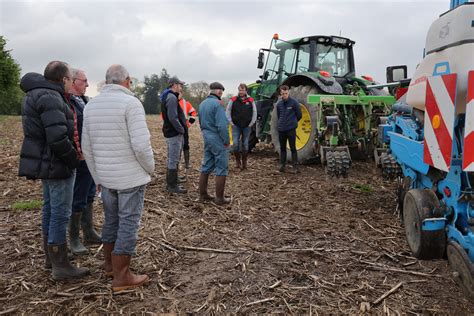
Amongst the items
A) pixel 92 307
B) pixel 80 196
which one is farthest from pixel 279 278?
pixel 80 196

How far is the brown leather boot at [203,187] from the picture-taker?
17.6 ft

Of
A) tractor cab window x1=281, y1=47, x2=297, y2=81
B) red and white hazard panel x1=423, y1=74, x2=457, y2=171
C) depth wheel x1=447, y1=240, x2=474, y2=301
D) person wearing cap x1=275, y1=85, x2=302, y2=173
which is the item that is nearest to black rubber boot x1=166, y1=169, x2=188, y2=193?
person wearing cap x1=275, y1=85, x2=302, y2=173

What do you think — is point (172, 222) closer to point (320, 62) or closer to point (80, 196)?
point (80, 196)

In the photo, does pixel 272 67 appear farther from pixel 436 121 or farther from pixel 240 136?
pixel 436 121

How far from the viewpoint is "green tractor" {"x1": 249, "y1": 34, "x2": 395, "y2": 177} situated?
6773 millimetres

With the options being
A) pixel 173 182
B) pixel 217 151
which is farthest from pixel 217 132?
pixel 173 182

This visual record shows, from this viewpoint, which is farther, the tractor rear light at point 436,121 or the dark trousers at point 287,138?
the dark trousers at point 287,138

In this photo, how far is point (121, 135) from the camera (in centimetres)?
288

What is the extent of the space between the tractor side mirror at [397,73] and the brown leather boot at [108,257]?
3388 millimetres

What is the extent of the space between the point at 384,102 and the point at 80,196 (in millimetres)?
5433

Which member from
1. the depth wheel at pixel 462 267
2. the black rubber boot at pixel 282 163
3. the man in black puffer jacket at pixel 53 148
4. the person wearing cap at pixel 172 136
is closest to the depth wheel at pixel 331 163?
the black rubber boot at pixel 282 163

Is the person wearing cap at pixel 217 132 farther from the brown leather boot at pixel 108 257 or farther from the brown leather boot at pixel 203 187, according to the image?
the brown leather boot at pixel 108 257

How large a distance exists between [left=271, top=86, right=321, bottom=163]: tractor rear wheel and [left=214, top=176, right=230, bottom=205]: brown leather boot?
8.27 ft

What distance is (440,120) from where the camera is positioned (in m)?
2.84
